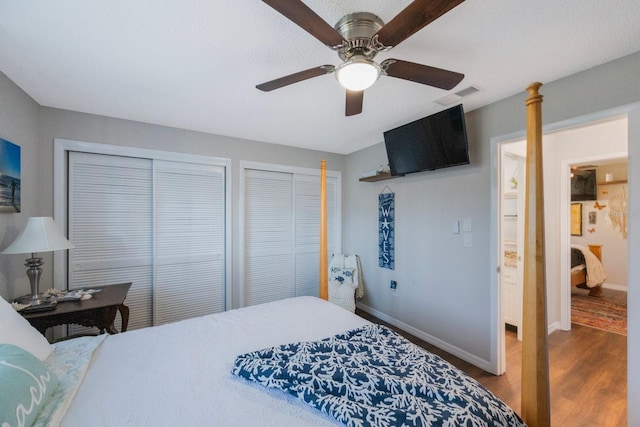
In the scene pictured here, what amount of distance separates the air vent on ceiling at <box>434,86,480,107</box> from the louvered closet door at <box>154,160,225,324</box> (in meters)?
2.47

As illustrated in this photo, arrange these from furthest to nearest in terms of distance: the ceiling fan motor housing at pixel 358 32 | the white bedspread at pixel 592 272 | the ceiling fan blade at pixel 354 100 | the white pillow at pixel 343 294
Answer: the white bedspread at pixel 592 272 < the white pillow at pixel 343 294 < the ceiling fan blade at pixel 354 100 < the ceiling fan motor housing at pixel 358 32

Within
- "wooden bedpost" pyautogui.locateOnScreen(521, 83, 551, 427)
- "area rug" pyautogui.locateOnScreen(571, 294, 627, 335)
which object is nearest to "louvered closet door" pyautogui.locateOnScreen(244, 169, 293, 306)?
"wooden bedpost" pyautogui.locateOnScreen(521, 83, 551, 427)

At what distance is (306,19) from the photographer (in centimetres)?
104

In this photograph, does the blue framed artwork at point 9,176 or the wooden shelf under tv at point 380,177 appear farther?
the wooden shelf under tv at point 380,177

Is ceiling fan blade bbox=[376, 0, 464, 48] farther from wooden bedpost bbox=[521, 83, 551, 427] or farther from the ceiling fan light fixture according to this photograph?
wooden bedpost bbox=[521, 83, 551, 427]

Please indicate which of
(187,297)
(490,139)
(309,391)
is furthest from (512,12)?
(187,297)

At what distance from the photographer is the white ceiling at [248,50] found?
1275 millimetres

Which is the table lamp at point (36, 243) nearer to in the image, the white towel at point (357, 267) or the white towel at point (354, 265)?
the white towel at point (354, 265)

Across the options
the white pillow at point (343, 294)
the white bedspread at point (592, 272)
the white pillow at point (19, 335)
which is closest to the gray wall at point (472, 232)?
the white pillow at point (343, 294)

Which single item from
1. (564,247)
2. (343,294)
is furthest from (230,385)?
(564,247)

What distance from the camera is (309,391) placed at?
3.44ft

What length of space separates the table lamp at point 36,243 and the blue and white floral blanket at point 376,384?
173 cm

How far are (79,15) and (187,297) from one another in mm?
2603

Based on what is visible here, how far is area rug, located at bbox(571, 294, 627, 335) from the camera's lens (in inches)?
127
